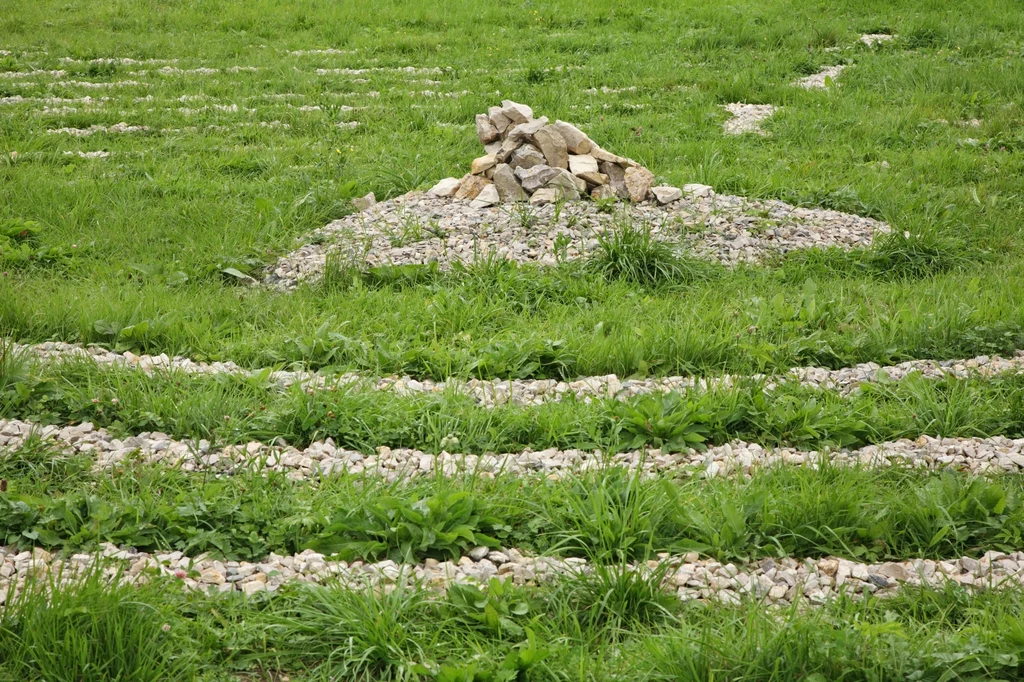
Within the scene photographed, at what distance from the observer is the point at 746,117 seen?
12.8 meters

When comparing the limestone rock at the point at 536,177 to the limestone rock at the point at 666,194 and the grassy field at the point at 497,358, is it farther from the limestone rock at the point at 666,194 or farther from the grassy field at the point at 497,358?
the grassy field at the point at 497,358

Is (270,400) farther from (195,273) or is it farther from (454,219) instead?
(454,219)

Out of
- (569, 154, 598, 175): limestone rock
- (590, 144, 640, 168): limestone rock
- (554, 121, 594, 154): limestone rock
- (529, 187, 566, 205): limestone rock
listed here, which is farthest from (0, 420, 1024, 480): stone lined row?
(554, 121, 594, 154): limestone rock

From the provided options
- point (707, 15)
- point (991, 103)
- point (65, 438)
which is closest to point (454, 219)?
point (65, 438)

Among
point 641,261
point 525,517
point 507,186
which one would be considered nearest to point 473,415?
point 525,517

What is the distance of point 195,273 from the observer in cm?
824

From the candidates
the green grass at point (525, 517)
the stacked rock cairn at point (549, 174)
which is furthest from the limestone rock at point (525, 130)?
the green grass at point (525, 517)

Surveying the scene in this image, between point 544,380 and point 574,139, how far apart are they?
4503 mm

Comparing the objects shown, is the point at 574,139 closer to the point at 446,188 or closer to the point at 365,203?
the point at 446,188

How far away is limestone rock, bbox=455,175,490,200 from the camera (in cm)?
978

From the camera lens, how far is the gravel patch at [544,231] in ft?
28.0

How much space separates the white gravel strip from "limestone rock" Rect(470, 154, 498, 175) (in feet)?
20.8

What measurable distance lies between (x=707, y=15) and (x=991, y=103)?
22.2ft

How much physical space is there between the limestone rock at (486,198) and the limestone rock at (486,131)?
4.94 feet
